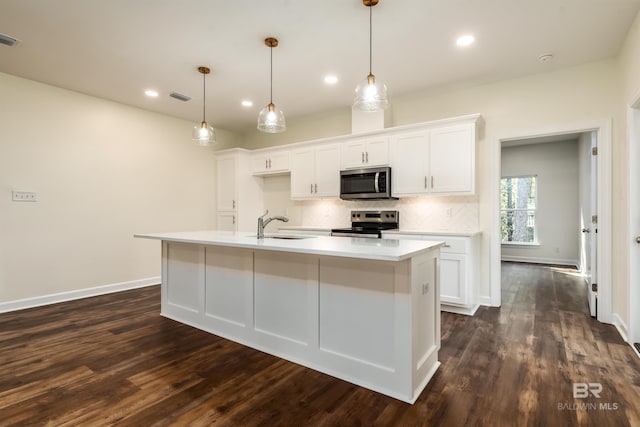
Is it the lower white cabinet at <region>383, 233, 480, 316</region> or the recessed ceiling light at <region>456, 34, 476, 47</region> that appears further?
the lower white cabinet at <region>383, 233, 480, 316</region>

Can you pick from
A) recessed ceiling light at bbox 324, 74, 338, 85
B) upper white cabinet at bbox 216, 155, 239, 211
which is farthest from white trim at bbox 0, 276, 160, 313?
recessed ceiling light at bbox 324, 74, 338, 85

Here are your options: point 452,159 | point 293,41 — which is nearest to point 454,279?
point 452,159

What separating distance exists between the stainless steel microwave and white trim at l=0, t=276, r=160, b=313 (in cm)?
330

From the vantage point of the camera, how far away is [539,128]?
358 cm

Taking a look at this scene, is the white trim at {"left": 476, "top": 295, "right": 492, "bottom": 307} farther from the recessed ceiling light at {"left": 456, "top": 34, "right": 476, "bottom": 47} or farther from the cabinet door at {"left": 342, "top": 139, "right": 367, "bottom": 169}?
the recessed ceiling light at {"left": 456, "top": 34, "right": 476, "bottom": 47}

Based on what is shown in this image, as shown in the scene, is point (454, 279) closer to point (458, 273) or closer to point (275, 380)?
point (458, 273)

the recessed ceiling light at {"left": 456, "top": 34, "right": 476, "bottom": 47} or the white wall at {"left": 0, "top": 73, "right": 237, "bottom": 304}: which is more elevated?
the recessed ceiling light at {"left": 456, "top": 34, "right": 476, "bottom": 47}

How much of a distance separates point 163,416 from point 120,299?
2.97 m

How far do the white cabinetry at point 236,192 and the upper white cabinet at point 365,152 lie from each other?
2.00 metres

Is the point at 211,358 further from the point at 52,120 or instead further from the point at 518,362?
the point at 52,120

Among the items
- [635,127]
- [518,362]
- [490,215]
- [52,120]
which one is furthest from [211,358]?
[635,127]

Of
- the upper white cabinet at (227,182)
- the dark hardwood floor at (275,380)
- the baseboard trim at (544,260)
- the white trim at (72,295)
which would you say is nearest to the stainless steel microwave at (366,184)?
the dark hardwood floor at (275,380)

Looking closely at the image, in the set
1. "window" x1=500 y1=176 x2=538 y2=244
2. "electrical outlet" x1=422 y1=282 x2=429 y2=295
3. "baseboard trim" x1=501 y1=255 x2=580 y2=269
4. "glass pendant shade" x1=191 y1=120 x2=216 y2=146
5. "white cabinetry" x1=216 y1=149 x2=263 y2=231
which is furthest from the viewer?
"window" x1=500 y1=176 x2=538 y2=244

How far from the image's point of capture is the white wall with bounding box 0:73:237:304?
12.4ft
